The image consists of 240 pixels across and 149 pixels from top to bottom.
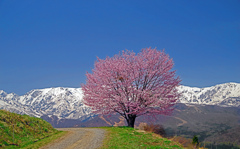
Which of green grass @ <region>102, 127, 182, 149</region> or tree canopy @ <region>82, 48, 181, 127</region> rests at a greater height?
tree canopy @ <region>82, 48, 181, 127</region>

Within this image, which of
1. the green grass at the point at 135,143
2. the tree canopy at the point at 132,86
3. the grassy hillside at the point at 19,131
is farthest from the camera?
the tree canopy at the point at 132,86

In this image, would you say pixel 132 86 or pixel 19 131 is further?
pixel 132 86

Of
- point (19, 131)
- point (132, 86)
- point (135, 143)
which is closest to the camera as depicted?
point (135, 143)

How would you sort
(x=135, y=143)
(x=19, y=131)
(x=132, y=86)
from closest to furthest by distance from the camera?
(x=135, y=143) < (x=19, y=131) < (x=132, y=86)

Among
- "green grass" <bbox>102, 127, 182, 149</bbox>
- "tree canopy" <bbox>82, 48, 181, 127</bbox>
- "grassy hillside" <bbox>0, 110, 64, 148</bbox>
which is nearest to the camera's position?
"green grass" <bbox>102, 127, 182, 149</bbox>

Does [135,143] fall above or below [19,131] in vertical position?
below

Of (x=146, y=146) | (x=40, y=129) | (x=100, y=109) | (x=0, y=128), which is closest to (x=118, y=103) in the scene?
(x=100, y=109)

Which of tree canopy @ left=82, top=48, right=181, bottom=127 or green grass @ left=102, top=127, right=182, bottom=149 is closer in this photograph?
green grass @ left=102, top=127, right=182, bottom=149

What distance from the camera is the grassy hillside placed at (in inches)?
1103

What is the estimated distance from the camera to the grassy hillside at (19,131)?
2801 centimetres

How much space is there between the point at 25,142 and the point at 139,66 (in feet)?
82.7

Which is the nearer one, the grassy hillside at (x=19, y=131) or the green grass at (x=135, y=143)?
the green grass at (x=135, y=143)

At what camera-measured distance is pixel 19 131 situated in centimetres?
3191

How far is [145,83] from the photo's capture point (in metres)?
47.4
